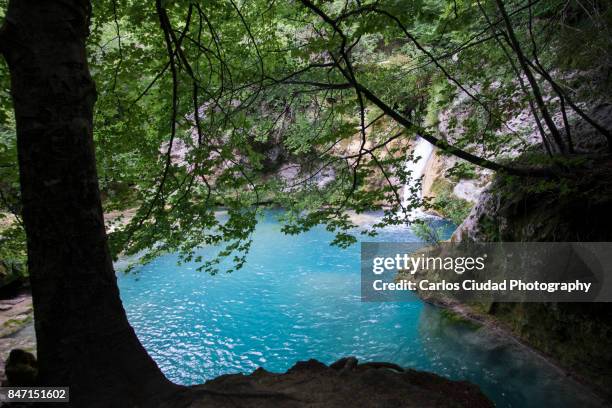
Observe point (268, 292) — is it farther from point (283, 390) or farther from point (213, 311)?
point (283, 390)

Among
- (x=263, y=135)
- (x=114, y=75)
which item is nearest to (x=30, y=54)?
(x=114, y=75)

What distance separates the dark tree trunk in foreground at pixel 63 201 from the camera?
7.97 ft

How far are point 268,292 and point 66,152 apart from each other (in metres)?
8.91

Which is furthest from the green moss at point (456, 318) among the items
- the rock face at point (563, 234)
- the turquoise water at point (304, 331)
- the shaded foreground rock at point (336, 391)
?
the shaded foreground rock at point (336, 391)

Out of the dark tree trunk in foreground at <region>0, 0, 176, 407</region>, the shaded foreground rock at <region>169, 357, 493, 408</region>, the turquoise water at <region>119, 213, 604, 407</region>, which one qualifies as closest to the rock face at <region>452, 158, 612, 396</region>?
the turquoise water at <region>119, 213, 604, 407</region>

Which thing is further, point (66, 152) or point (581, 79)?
point (581, 79)

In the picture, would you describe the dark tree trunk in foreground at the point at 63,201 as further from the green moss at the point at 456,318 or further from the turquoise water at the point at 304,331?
the green moss at the point at 456,318

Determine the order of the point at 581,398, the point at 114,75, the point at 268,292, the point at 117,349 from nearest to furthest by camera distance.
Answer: the point at 117,349 < the point at 114,75 < the point at 581,398 < the point at 268,292

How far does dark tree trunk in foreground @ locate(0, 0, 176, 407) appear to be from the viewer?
2.43 m

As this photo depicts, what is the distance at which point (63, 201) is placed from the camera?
249cm

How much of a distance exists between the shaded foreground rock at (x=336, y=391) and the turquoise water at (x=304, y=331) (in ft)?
9.23

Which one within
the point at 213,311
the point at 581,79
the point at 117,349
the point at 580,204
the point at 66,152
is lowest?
the point at 213,311

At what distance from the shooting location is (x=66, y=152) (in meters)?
2.49

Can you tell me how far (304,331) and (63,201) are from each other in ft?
22.7
